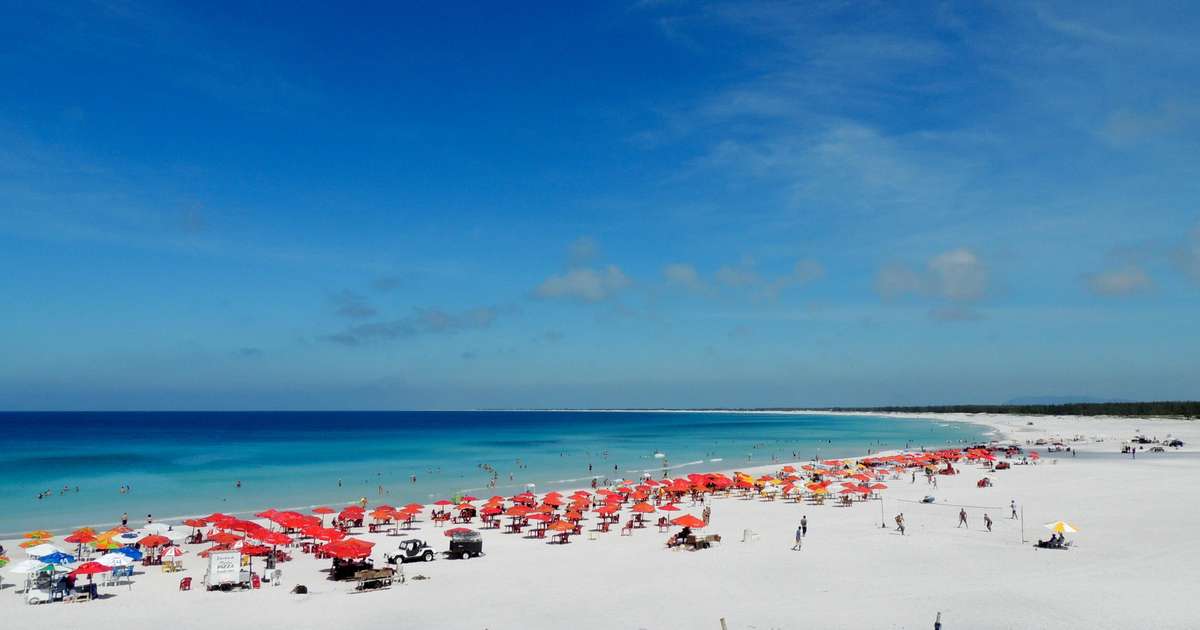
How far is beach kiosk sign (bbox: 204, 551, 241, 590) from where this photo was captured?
66.7 ft

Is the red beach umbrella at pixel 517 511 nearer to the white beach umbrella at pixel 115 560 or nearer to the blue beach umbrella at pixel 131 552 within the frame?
the blue beach umbrella at pixel 131 552

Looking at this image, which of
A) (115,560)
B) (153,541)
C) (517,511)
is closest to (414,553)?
(115,560)

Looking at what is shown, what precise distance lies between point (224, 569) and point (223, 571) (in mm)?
56

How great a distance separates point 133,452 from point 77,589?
7106 centimetres

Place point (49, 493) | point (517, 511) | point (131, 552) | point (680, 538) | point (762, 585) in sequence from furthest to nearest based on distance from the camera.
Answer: point (49, 493)
point (517, 511)
point (680, 538)
point (131, 552)
point (762, 585)

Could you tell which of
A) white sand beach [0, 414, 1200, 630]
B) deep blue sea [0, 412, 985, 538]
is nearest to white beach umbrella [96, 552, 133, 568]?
white sand beach [0, 414, 1200, 630]

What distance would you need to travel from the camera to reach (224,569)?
2052cm

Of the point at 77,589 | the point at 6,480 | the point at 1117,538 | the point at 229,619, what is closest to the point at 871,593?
the point at 1117,538

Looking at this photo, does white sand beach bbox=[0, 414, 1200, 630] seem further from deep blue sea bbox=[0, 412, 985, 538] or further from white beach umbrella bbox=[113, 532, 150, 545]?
deep blue sea bbox=[0, 412, 985, 538]

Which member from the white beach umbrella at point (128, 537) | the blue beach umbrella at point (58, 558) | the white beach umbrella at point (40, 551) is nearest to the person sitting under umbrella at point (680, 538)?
the white beach umbrella at point (128, 537)

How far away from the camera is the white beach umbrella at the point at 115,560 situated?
66.8ft

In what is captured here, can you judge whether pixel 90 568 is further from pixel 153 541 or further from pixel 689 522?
pixel 689 522

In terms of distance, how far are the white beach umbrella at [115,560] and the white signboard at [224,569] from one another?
2.31 meters

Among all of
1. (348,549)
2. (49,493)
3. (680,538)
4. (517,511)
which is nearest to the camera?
(348,549)
